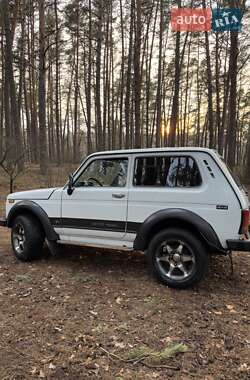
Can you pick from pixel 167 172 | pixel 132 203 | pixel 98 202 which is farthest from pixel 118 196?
pixel 167 172

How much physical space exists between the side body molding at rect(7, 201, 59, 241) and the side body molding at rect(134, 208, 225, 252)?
5.13 ft

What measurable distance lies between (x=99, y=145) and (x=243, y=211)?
685 inches

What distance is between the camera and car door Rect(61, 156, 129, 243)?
17.0ft

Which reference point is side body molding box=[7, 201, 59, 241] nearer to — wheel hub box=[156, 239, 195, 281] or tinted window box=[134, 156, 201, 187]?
tinted window box=[134, 156, 201, 187]

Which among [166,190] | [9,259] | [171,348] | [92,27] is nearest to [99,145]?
[92,27]

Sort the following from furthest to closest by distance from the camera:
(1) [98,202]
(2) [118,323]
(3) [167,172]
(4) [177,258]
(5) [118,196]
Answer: (1) [98,202] < (5) [118,196] < (3) [167,172] < (4) [177,258] < (2) [118,323]

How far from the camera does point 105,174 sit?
556 cm

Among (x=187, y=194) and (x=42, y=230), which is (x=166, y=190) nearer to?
(x=187, y=194)

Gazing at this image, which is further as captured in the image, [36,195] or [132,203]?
[36,195]

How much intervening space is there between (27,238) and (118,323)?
2604 mm

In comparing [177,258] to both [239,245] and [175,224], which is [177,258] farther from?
[239,245]

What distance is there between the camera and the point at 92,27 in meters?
22.0

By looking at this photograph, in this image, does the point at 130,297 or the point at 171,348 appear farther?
the point at 130,297

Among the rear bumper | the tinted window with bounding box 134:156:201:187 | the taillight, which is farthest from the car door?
the taillight
